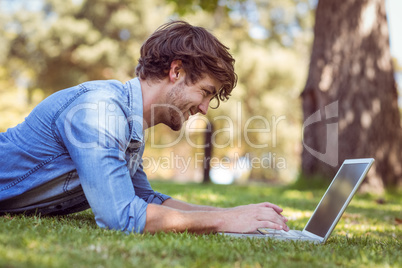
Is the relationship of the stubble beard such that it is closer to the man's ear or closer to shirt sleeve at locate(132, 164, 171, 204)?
the man's ear

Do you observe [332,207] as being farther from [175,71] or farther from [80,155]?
[80,155]

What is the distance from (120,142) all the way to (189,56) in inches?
34.6

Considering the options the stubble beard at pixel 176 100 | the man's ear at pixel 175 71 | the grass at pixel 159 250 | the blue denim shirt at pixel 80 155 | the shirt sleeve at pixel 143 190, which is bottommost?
the grass at pixel 159 250

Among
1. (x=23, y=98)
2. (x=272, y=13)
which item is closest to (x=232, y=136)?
(x=272, y=13)

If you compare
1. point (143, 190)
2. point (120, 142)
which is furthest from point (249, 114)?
point (120, 142)

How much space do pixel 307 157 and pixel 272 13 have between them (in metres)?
19.6

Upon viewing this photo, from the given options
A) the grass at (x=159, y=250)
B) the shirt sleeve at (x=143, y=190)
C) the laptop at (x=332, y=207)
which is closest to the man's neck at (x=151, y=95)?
the shirt sleeve at (x=143, y=190)

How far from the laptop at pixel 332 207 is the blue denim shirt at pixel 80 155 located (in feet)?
2.52

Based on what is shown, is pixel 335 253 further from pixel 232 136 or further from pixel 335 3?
pixel 232 136

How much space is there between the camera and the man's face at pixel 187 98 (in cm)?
308

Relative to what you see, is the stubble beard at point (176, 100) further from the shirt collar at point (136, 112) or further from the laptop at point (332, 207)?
the laptop at point (332, 207)

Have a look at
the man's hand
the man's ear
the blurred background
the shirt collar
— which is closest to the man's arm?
the man's hand

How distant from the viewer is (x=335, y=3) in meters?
8.83

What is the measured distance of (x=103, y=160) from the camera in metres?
2.37
